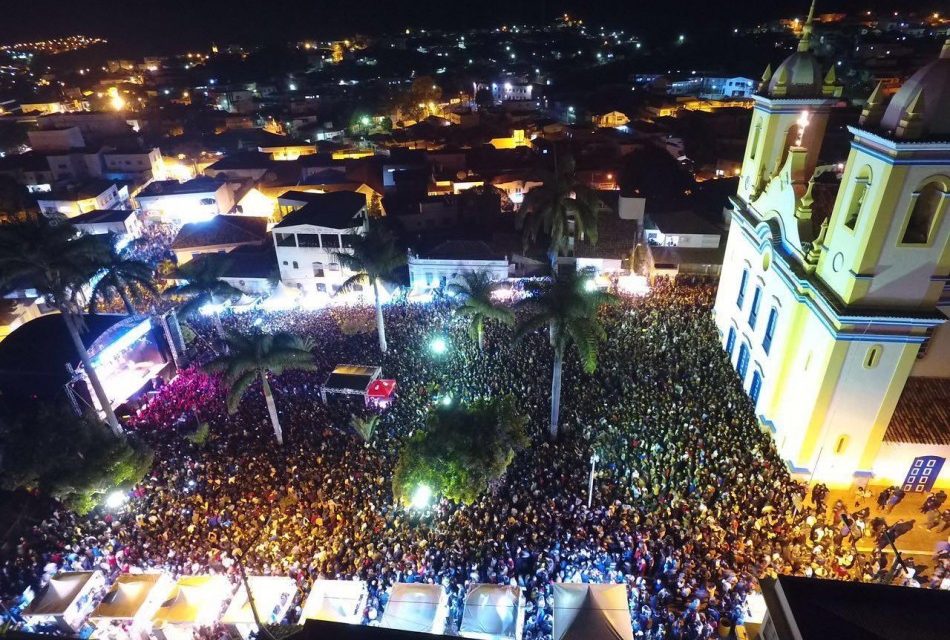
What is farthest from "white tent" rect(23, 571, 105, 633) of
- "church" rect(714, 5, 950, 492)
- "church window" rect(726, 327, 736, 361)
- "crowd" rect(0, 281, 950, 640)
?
"church window" rect(726, 327, 736, 361)

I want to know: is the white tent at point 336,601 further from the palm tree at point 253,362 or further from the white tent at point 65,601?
the palm tree at point 253,362

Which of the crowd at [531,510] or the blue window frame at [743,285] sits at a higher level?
the blue window frame at [743,285]

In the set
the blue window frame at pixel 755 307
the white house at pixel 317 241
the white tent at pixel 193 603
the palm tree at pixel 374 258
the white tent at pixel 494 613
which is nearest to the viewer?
the white tent at pixel 494 613

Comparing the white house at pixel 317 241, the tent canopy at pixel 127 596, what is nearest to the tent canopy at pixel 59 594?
the tent canopy at pixel 127 596

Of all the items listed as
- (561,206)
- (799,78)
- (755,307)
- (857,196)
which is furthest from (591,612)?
(799,78)

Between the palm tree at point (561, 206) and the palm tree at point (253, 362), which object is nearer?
the palm tree at point (253, 362)

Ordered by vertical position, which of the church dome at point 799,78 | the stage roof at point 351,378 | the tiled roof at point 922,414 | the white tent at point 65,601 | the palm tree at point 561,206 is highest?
the church dome at point 799,78

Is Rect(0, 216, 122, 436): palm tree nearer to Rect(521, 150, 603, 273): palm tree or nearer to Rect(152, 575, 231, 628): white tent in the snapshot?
Rect(152, 575, 231, 628): white tent

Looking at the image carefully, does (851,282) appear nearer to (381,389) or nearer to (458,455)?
(458,455)
